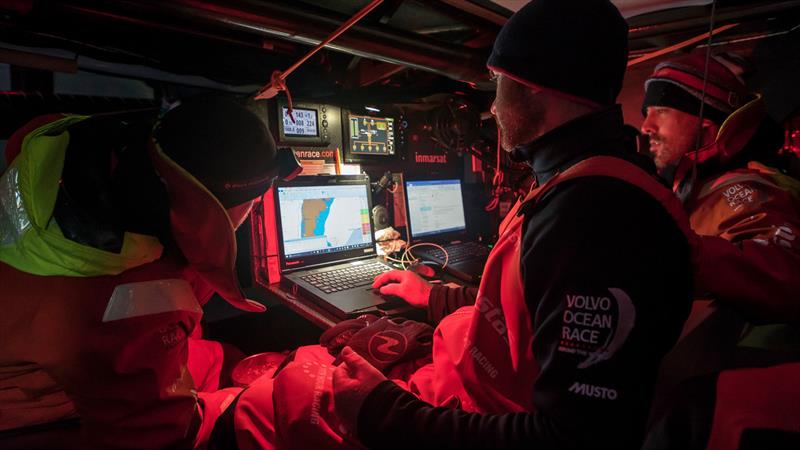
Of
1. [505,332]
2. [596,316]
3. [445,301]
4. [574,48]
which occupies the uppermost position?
[574,48]

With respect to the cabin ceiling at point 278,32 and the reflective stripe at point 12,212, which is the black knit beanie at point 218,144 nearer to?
the reflective stripe at point 12,212

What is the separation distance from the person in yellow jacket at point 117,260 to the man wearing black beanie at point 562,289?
41cm

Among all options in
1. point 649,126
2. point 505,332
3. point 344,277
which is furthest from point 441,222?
point 505,332

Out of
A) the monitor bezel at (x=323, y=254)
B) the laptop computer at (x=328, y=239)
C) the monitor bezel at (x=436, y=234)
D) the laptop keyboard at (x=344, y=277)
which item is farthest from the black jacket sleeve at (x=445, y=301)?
the monitor bezel at (x=436, y=234)

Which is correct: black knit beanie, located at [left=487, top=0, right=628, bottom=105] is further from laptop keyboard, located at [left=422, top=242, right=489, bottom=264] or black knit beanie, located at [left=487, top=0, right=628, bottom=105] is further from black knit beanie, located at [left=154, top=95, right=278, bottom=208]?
laptop keyboard, located at [left=422, top=242, right=489, bottom=264]

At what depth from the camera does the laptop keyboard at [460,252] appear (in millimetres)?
2217

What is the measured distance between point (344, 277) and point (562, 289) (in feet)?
4.06

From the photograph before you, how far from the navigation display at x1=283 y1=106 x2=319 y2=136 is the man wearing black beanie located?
1.29m

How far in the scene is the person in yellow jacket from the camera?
0.79m

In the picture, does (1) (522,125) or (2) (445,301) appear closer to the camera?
(1) (522,125)

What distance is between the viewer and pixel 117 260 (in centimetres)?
82

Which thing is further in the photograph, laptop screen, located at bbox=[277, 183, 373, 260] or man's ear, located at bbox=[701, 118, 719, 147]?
laptop screen, located at bbox=[277, 183, 373, 260]

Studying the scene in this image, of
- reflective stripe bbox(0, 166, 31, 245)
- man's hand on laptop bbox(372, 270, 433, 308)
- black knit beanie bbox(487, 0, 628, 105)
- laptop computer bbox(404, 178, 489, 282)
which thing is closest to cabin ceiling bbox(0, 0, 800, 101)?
reflective stripe bbox(0, 166, 31, 245)

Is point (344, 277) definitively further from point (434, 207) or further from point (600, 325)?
point (600, 325)
